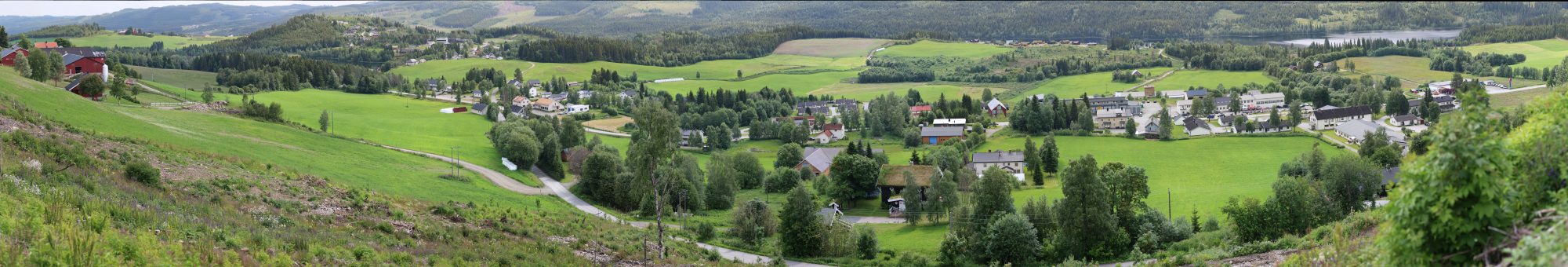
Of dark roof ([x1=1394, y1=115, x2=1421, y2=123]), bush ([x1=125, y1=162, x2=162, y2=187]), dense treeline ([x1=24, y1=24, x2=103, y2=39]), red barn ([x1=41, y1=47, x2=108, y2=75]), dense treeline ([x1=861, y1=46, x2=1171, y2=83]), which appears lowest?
dark roof ([x1=1394, y1=115, x2=1421, y2=123])

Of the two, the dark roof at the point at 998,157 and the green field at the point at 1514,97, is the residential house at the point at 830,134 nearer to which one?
the dark roof at the point at 998,157

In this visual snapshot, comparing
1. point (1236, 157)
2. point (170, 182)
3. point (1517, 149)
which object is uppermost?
point (1517, 149)

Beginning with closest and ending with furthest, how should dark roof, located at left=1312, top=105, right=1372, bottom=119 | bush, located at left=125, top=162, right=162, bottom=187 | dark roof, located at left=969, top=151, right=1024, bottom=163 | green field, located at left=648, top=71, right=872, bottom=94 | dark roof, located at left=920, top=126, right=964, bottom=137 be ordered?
bush, located at left=125, top=162, right=162, bottom=187 < dark roof, located at left=969, top=151, right=1024, bottom=163 < dark roof, located at left=1312, top=105, right=1372, bottom=119 < dark roof, located at left=920, top=126, right=964, bottom=137 < green field, located at left=648, top=71, right=872, bottom=94

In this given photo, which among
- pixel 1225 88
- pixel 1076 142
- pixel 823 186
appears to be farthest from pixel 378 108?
pixel 1225 88

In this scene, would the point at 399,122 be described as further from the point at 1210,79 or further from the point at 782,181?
the point at 1210,79

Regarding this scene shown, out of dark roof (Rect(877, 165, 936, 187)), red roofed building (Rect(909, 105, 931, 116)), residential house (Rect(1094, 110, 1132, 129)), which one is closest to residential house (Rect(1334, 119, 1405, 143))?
residential house (Rect(1094, 110, 1132, 129))

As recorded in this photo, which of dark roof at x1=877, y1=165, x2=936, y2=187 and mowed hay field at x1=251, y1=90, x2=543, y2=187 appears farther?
mowed hay field at x1=251, y1=90, x2=543, y2=187

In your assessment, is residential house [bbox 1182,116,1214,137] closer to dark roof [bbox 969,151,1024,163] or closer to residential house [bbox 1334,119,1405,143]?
residential house [bbox 1334,119,1405,143]

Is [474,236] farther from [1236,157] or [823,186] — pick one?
[1236,157]
